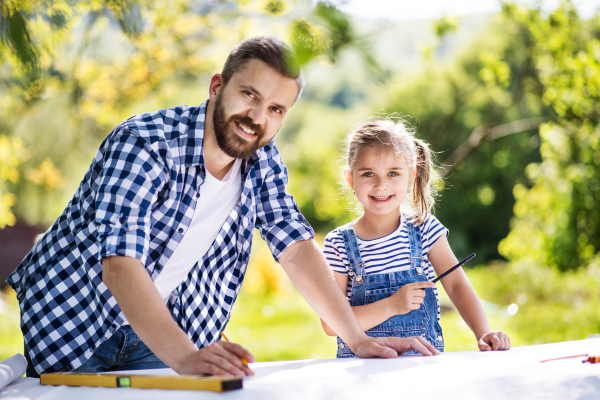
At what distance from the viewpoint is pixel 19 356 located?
1.35m

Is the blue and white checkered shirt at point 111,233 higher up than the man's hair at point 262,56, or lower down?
lower down

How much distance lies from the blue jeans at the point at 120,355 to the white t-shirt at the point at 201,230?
0.52 feet

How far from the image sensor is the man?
1.34 meters

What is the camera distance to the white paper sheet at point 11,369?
3.94ft

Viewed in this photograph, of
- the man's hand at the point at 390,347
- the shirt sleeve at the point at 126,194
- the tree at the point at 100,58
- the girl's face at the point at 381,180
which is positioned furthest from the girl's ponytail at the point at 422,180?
the shirt sleeve at the point at 126,194

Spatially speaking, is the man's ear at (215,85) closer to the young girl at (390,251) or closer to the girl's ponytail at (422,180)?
the young girl at (390,251)

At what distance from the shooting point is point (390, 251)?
1951 mm

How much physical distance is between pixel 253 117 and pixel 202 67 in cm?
586

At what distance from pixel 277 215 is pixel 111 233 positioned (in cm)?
63

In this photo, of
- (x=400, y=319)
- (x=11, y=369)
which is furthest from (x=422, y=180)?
(x=11, y=369)

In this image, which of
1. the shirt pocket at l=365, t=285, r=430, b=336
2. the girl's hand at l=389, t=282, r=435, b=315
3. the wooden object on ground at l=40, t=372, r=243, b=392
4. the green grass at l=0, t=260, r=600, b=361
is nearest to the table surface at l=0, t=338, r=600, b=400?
the wooden object on ground at l=40, t=372, r=243, b=392

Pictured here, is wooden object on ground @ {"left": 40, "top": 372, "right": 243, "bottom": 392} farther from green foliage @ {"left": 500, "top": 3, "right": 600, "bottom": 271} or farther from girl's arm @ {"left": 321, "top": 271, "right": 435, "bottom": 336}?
green foliage @ {"left": 500, "top": 3, "right": 600, "bottom": 271}

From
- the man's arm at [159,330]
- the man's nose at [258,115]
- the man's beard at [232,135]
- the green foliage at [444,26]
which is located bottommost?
the man's arm at [159,330]

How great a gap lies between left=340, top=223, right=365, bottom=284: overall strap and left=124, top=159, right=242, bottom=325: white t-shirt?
46 cm
